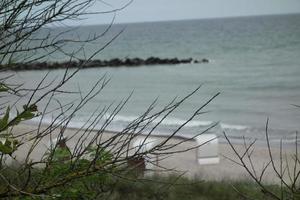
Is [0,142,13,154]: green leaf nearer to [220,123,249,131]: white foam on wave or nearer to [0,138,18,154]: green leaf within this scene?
[0,138,18,154]: green leaf

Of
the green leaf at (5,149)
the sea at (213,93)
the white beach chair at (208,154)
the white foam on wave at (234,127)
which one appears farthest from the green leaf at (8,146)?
the white foam on wave at (234,127)

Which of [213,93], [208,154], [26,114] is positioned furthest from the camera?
[213,93]

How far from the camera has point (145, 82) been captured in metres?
40.4

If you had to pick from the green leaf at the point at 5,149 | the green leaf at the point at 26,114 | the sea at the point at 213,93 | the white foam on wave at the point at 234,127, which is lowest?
the white foam on wave at the point at 234,127

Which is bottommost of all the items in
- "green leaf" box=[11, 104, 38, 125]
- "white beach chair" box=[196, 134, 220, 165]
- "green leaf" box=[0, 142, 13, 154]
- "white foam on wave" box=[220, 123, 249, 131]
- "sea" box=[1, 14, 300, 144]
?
"white beach chair" box=[196, 134, 220, 165]

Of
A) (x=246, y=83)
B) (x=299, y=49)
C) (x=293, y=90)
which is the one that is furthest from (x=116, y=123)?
(x=299, y=49)

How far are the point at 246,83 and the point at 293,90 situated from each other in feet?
16.8

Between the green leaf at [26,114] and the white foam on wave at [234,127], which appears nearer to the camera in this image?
the green leaf at [26,114]

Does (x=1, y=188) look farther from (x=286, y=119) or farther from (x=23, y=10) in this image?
(x=286, y=119)

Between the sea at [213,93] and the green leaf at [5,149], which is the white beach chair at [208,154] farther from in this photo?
the green leaf at [5,149]

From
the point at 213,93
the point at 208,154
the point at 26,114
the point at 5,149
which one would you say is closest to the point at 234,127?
the point at 208,154

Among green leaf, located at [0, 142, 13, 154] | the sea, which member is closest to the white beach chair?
the sea

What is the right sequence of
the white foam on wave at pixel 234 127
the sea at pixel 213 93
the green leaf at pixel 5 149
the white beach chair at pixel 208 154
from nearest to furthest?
the green leaf at pixel 5 149 → the white beach chair at pixel 208 154 → the sea at pixel 213 93 → the white foam on wave at pixel 234 127

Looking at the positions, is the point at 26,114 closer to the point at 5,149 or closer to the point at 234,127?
the point at 5,149
